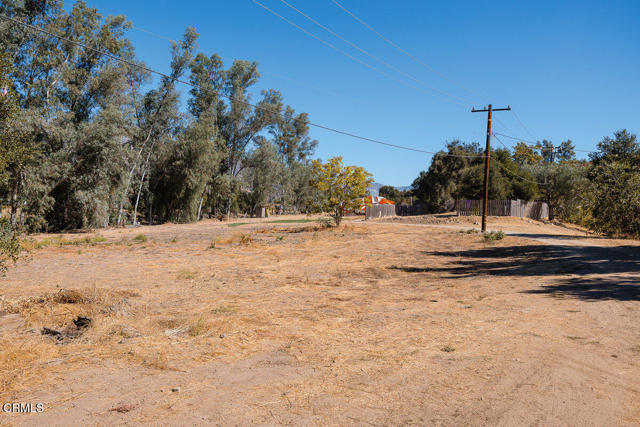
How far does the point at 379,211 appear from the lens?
52.3 metres

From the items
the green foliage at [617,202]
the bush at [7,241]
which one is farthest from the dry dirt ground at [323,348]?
the green foliage at [617,202]

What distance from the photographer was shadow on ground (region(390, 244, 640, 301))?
9047 millimetres

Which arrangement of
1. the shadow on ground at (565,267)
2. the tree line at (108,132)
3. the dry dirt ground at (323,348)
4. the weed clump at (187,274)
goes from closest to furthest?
the dry dirt ground at (323,348) < the shadow on ground at (565,267) < the weed clump at (187,274) < the tree line at (108,132)

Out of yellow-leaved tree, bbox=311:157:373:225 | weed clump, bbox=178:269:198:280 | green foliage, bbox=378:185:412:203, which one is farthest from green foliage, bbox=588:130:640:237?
green foliage, bbox=378:185:412:203

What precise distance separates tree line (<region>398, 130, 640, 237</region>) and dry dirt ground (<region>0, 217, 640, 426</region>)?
7.92m

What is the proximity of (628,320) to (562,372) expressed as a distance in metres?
3.24

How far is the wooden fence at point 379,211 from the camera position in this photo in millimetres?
49656

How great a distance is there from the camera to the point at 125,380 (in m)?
4.23

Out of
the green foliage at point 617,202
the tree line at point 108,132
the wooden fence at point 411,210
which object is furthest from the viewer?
the wooden fence at point 411,210

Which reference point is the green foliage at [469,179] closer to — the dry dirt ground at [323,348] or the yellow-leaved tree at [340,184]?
the yellow-leaved tree at [340,184]

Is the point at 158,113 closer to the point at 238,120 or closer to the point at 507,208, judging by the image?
the point at 238,120

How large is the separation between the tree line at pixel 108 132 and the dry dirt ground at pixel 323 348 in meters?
4.62

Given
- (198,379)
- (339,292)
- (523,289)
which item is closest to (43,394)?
(198,379)

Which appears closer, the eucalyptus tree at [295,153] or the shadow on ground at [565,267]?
the shadow on ground at [565,267]
